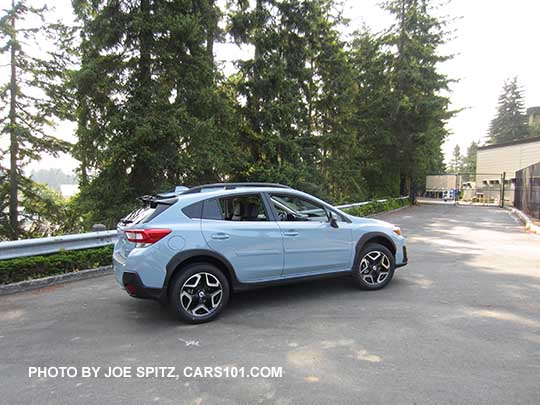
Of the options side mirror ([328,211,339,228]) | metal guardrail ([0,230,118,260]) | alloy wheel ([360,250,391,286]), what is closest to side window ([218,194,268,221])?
side mirror ([328,211,339,228])

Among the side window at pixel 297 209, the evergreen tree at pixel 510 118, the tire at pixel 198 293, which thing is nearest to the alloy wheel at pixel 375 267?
the side window at pixel 297 209

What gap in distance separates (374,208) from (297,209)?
45.1 feet

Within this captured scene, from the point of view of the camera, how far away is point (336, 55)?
1816cm

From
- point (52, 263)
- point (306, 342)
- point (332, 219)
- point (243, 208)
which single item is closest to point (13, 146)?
point (52, 263)

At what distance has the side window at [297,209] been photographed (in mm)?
5070

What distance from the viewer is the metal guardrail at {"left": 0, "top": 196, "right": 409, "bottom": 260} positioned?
5852 millimetres

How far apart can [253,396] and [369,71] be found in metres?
24.7

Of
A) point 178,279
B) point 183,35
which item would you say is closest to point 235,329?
point 178,279

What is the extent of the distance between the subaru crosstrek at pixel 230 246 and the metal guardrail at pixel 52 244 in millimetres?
2608

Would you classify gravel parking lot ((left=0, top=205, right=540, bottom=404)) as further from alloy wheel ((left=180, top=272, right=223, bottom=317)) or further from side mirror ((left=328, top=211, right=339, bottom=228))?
side mirror ((left=328, top=211, right=339, bottom=228))

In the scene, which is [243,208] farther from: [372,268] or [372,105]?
[372,105]

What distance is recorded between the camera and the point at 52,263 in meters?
6.18

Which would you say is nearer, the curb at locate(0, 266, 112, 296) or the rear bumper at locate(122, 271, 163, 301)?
the rear bumper at locate(122, 271, 163, 301)

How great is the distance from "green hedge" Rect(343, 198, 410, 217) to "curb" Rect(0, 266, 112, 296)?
10.6 metres
